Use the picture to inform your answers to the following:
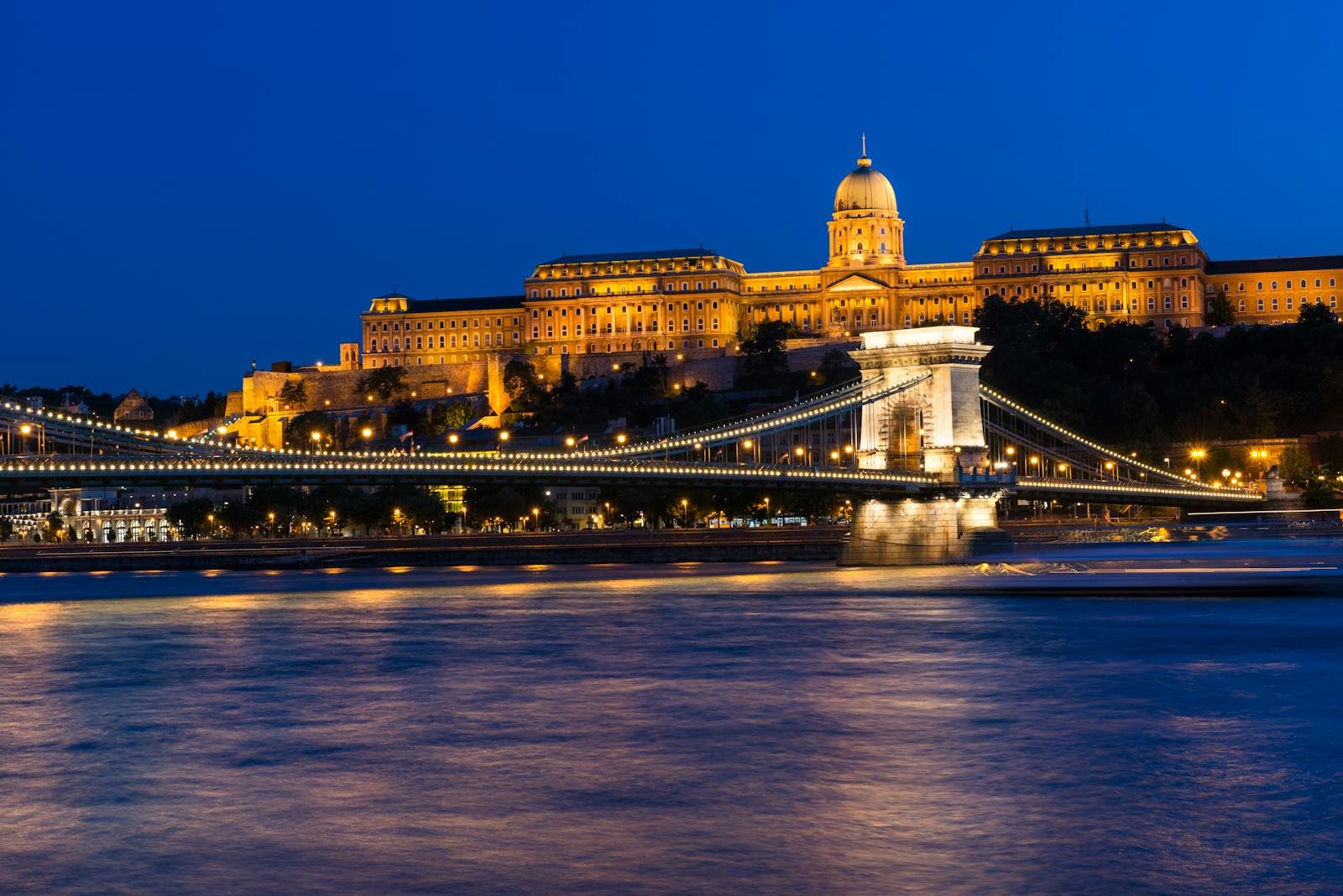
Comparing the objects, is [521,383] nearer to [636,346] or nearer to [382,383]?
[382,383]

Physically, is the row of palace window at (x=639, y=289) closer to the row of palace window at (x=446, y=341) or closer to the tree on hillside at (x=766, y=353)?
the row of palace window at (x=446, y=341)

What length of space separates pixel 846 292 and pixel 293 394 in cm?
4039

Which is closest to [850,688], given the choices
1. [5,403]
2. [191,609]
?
[191,609]

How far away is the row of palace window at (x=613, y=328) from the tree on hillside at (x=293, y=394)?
1813cm

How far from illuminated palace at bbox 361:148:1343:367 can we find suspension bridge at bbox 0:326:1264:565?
77125 mm

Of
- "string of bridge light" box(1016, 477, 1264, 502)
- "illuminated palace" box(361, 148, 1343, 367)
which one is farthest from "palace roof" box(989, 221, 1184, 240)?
"string of bridge light" box(1016, 477, 1264, 502)

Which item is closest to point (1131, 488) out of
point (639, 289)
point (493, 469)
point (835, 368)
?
point (493, 469)

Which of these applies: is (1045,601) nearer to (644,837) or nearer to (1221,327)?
(644,837)

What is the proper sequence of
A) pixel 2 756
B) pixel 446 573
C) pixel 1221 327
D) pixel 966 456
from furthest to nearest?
1. pixel 1221 327
2. pixel 446 573
3. pixel 966 456
4. pixel 2 756

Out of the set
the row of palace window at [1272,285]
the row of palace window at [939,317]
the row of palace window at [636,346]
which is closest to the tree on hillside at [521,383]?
the row of palace window at [636,346]

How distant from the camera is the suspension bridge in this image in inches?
1625

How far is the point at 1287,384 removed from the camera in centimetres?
10050

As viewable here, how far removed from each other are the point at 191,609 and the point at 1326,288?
10853cm

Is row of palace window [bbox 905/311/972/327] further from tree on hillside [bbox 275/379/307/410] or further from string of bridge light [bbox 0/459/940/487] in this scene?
string of bridge light [bbox 0/459/940/487]
